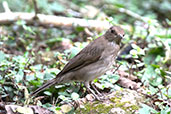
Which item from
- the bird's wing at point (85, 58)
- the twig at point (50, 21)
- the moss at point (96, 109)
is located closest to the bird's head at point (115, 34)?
the bird's wing at point (85, 58)

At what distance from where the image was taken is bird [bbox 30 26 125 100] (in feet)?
14.8

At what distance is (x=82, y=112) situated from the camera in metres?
3.88

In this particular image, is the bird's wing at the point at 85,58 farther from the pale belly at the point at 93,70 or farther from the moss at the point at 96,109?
the moss at the point at 96,109

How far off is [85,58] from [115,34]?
61cm

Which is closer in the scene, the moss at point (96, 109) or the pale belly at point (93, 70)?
the moss at point (96, 109)

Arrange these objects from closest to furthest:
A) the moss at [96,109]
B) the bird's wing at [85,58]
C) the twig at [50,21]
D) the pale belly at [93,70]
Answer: the moss at [96,109], the pale belly at [93,70], the bird's wing at [85,58], the twig at [50,21]

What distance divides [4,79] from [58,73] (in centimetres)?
82

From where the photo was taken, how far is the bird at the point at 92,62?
14.8 ft

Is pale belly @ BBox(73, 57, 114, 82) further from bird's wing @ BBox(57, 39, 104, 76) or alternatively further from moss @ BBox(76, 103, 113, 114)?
moss @ BBox(76, 103, 113, 114)

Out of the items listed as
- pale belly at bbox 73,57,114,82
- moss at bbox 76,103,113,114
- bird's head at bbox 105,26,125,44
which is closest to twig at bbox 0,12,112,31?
bird's head at bbox 105,26,125,44

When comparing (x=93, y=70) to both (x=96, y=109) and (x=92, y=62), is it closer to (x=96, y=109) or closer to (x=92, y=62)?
(x=92, y=62)

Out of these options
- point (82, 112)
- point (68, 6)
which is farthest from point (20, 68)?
point (68, 6)

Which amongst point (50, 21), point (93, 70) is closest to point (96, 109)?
point (93, 70)

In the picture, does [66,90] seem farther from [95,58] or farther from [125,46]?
[125,46]
